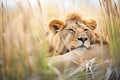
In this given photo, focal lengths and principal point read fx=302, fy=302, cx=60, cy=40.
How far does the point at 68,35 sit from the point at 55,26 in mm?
101

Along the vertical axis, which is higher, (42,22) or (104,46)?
(42,22)

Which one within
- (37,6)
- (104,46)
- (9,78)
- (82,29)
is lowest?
(9,78)

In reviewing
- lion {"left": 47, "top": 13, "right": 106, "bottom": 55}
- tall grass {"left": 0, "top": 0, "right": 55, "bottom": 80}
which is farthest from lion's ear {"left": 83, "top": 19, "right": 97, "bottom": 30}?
tall grass {"left": 0, "top": 0, "right": 55, "bottom": 80}

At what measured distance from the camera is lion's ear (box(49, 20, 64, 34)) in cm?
192

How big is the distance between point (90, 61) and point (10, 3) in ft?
2.07

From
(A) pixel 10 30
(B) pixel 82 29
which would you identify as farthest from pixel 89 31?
(A) pixel 10 30

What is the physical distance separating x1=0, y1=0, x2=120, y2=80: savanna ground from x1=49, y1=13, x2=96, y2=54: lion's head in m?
0.04

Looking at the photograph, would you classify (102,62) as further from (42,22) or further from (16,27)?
(16,27)

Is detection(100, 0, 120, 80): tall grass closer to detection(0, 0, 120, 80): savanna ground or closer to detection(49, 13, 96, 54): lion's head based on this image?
detection(0, 0, 120, 80): savanna ground

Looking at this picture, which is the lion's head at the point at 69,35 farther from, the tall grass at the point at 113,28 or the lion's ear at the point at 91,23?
the tall grass at the point at 113,28

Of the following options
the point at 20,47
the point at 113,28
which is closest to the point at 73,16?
the point at 113,28

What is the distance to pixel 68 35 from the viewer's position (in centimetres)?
193

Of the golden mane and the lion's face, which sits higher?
the golden mane

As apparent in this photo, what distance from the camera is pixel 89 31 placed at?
6.47ft
